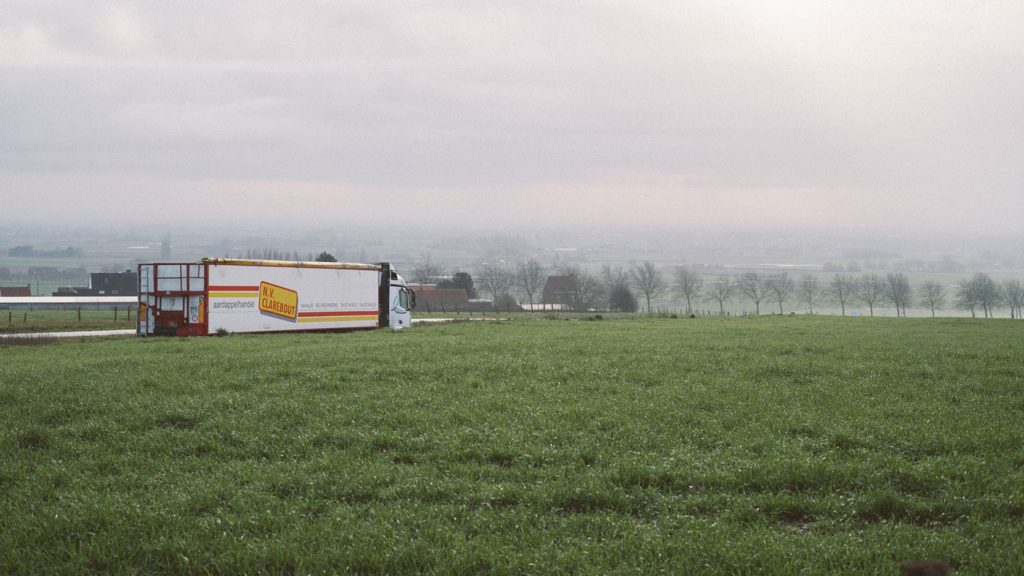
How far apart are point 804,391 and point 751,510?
24.9ft

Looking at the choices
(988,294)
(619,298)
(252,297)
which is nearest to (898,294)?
(988,294)

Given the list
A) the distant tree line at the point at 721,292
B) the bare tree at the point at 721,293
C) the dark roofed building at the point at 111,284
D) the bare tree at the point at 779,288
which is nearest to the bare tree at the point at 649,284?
the distant tree line at the point at 721,292

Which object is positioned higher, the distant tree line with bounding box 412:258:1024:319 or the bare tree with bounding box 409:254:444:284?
the bare tree with bounding box 409:254:444:284

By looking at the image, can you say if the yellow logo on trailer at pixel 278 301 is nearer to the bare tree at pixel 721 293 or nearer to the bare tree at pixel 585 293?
the bare tree at pixel 585 293

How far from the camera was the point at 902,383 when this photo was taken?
636 inches

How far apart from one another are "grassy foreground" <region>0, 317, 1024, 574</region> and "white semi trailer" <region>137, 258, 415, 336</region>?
2305 centimetres

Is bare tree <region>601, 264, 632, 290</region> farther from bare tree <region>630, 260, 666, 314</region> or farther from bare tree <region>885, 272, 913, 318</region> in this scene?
bare tree <region>885, 272, 913, 318</region>

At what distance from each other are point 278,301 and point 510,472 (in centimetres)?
3561

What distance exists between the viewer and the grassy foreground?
23.4ft

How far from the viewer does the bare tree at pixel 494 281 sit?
15238cm

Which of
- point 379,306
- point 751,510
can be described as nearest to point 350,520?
point 751,510

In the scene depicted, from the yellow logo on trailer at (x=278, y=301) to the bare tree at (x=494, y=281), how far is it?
101228 millimetres

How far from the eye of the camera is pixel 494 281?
15875 cm

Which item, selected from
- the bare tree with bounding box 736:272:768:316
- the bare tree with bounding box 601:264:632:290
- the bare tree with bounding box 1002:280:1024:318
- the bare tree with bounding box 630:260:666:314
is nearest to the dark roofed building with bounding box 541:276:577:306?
the bare tree with bounding box 601:264:632:290
